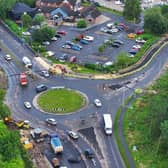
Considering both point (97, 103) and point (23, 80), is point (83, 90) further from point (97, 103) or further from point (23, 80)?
point (23, 80)

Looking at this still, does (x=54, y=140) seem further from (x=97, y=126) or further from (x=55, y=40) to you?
(x=55, y=40)

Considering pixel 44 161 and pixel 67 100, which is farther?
pixel 67 100

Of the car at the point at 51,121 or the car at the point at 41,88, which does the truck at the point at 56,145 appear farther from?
the car at the point at 41,88

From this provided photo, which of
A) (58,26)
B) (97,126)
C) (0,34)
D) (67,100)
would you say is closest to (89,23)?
(58,26)

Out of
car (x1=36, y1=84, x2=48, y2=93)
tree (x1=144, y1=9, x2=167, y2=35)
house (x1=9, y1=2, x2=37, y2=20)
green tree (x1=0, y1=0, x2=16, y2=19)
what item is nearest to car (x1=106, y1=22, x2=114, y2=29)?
tree (x1=144, y1=9, x2=167, y2=35)

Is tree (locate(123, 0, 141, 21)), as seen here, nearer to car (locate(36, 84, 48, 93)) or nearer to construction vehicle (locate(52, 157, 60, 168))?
car (locate(36, 84, 48, 93))
